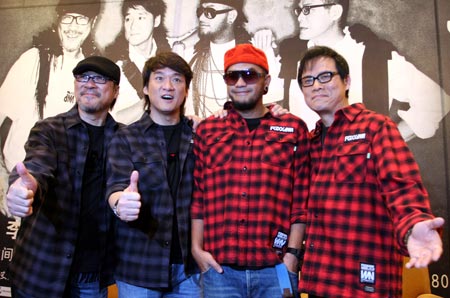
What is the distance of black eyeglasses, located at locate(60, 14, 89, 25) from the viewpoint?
12.1 feet

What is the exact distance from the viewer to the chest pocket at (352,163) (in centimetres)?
175

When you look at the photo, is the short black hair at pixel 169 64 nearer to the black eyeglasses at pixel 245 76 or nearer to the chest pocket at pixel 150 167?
the black eyeglasses at pixel 245 76

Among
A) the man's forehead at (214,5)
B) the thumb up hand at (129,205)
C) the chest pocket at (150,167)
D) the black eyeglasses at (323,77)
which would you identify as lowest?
the thumb up hand at (129,205)

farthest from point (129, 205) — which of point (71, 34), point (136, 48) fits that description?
point (71, 34)

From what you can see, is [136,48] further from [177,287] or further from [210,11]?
[177,287]

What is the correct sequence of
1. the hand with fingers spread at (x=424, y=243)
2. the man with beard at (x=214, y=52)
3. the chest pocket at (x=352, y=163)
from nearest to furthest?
the hand with fingers spread at (x=424, y=243)
the chest pocket at (x=352, y=163)
the man with beard at (x=214, y=52)

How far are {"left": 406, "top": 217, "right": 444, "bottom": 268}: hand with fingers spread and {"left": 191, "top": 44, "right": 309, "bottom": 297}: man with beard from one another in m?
0.62

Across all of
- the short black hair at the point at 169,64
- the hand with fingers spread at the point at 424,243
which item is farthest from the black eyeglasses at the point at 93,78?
the hand with fingers spread at the point at 424,243

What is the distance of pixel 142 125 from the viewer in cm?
214

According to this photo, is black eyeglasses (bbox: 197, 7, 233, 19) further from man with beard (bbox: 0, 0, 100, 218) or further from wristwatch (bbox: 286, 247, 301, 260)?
wristwatch (bbox: 286, 247, 301, 260)

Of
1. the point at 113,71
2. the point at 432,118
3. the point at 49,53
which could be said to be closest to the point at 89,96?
the point at 113,71

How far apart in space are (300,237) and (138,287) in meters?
0.84

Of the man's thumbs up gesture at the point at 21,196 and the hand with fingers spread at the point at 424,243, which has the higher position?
the man's thumbs up gesture at the point at 21,196

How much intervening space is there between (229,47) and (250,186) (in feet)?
5.94
